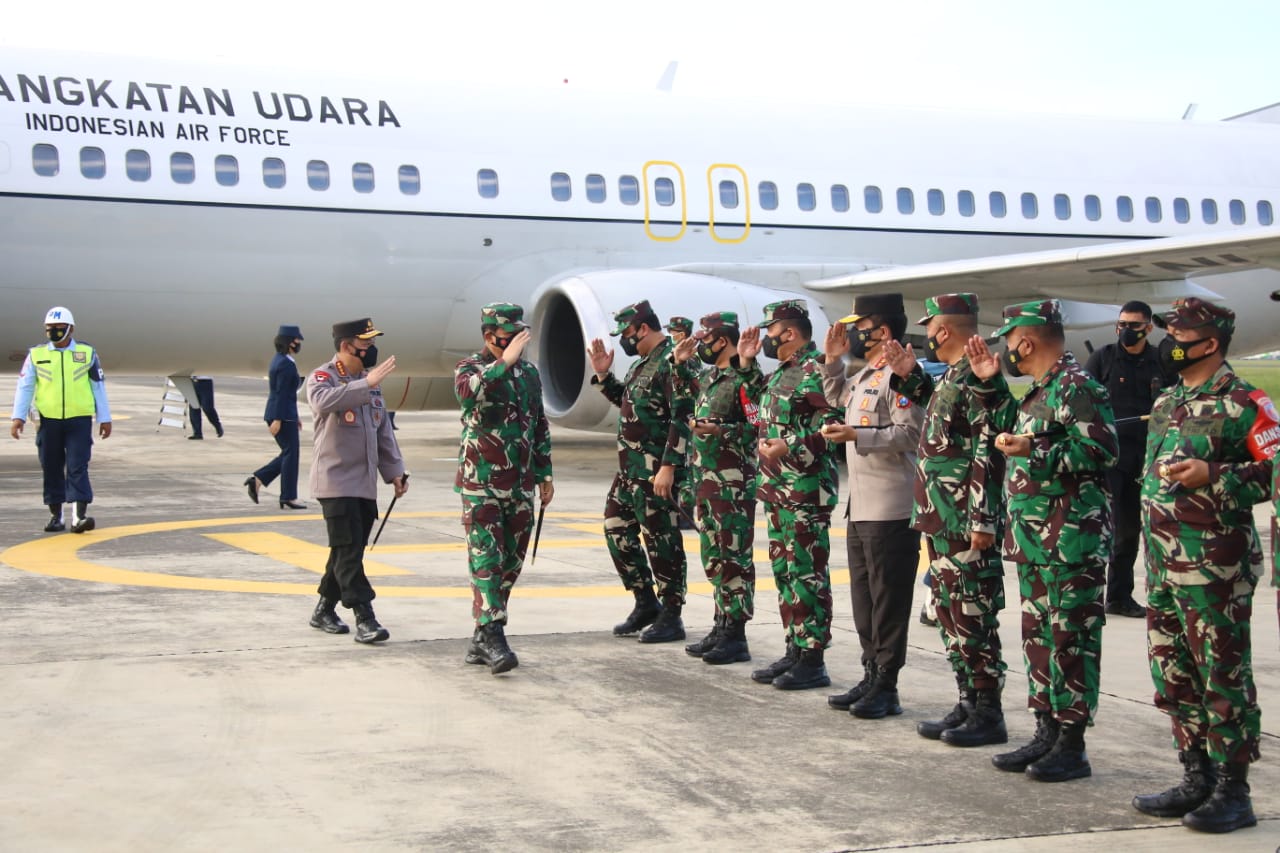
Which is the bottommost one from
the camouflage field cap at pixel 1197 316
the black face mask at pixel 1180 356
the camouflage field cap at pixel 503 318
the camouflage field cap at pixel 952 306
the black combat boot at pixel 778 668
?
the black combat boot at pixel 778 668

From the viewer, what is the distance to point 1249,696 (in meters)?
4.91

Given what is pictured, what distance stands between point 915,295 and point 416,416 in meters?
12.9

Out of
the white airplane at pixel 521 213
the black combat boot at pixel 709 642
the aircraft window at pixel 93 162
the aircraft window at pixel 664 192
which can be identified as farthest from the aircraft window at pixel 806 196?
the black combat boot at pixel 709 642

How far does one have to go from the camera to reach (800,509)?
22.4ft

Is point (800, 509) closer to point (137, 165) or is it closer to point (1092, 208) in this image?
point (137, 165)

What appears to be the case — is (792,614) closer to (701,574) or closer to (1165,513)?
(1165,513)

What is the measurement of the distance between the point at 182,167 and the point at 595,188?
4118 millimetres

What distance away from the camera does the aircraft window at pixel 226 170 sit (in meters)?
14.3

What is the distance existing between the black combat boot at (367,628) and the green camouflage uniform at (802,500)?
2.01m

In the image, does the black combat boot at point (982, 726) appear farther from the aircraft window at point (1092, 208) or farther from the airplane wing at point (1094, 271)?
the aircraft window at point (1092, 208)

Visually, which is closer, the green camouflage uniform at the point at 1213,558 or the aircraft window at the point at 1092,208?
the green camouflage uniform at the point at 1213,558

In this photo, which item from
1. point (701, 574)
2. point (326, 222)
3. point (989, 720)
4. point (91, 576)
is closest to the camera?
point (989, 720)

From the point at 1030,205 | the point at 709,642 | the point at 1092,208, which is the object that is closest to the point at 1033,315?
the point at 709,642

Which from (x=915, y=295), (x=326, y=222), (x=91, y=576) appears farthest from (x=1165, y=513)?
(x=915, y=295)
